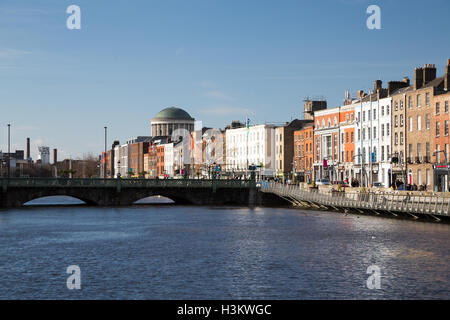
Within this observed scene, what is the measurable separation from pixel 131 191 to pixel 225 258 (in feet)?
231

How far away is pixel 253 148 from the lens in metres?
184

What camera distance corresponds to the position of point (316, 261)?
52.2 m

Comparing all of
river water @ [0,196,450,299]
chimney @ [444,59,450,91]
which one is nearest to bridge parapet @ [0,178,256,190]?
river water @ [0,196,450,299]

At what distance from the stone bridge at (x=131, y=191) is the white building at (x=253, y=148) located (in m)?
34.1

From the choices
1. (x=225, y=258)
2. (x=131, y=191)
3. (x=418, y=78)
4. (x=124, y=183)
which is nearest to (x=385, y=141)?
(x=418, y=78)

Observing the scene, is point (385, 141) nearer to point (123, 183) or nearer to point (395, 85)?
point (395, 85)

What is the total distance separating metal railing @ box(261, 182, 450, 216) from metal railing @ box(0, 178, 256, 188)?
9.14 m

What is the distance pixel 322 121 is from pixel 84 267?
340 feet

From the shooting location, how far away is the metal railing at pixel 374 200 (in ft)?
248

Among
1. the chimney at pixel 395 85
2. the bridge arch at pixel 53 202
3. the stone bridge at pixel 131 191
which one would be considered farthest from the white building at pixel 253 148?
the chimney at pixel 395 85

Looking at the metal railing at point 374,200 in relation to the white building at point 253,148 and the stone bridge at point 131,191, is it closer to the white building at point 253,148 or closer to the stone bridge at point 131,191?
the stone bridge at point 131,191
